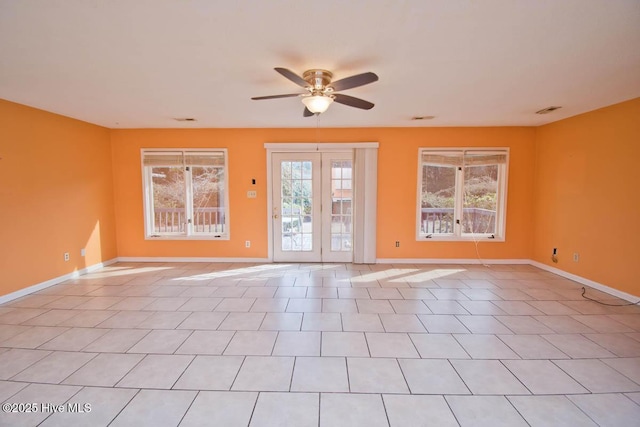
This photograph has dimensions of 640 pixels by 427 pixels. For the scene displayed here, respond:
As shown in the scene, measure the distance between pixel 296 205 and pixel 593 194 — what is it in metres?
4.34

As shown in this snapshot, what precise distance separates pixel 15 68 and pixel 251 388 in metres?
3.37

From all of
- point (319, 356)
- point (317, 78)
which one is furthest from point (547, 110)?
point (319, 356)

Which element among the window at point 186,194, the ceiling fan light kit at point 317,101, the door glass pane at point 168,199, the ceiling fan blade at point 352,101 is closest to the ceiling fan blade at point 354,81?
the ceiling fan light kit at point 317,101

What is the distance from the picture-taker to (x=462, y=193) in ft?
16.8

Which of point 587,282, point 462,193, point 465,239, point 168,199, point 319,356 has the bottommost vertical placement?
point 319,356

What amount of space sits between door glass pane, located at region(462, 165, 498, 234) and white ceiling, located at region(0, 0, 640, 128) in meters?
1.51

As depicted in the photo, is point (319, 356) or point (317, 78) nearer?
point (319, 356)

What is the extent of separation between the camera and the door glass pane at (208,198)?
17.3ft

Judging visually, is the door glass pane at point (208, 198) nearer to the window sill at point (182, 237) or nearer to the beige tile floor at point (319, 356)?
the window sill at point (182, 237)

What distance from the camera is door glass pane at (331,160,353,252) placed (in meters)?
5.20

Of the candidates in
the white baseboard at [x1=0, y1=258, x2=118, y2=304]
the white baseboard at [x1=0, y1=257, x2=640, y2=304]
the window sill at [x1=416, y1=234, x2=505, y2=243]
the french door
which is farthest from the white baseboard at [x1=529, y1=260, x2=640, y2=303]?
the white baseboard at [x1=0, y1=258, x2=118, y2=304]

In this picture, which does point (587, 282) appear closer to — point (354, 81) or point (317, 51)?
point (354, 81)

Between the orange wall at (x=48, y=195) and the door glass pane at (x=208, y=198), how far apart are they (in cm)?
147

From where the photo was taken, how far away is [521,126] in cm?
497
